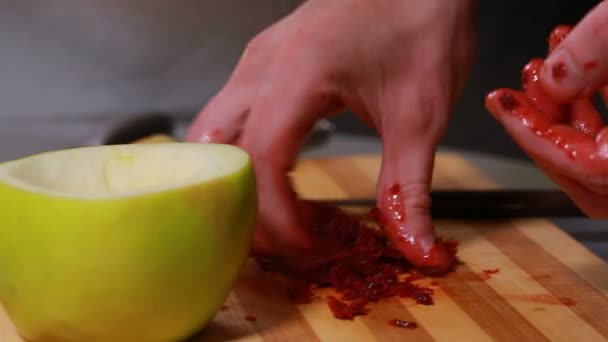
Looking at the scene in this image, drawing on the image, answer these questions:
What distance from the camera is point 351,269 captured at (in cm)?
98

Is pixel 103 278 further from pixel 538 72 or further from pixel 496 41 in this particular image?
pixel 496 41

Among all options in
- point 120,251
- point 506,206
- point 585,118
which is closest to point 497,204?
point 506,206

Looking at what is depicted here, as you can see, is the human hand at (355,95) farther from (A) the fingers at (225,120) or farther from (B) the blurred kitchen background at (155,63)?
(B) the blurred kitchen background at (155,63)

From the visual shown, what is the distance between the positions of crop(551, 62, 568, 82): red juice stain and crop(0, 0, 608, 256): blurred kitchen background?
0.69 metres

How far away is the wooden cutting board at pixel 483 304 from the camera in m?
A: 0.86

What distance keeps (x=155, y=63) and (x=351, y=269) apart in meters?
0.73

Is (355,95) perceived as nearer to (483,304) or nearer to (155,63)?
(483,304)

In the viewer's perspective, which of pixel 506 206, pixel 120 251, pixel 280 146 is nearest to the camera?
pixel 120 251

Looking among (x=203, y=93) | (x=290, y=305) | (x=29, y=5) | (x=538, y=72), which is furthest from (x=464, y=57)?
(x=29, y=5)

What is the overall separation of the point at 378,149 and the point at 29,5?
66cm

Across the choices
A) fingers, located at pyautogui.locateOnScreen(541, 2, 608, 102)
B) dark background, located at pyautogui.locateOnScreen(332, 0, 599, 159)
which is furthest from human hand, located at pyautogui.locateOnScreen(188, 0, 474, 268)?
dark background, located at pyautogui.locateOnScreen(332, 0, 599, 159)

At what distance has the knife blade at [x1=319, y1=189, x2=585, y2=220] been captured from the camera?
1.18 meters

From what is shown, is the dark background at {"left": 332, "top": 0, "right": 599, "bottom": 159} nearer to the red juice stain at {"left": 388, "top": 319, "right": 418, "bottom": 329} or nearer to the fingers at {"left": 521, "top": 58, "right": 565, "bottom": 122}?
the fingers at {"left": 521, "top": 58, "right": 565, "bottom": 122}

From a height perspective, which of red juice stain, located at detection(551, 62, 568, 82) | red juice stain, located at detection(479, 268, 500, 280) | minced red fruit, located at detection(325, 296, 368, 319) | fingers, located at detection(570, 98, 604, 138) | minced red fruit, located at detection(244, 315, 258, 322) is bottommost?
minced red fruit, located at detection(244, 315, 258, 322)
